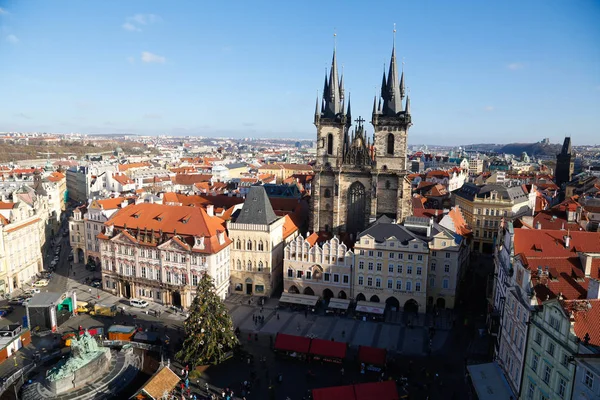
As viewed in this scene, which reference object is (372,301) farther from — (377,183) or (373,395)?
(373,395)

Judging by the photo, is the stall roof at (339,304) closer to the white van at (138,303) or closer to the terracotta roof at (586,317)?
the white van at (138,303)

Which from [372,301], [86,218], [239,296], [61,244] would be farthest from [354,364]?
[61,244]

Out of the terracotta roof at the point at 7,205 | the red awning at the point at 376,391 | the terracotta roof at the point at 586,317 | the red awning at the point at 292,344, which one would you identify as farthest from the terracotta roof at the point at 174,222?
the terracotta roof at the point at 586,317

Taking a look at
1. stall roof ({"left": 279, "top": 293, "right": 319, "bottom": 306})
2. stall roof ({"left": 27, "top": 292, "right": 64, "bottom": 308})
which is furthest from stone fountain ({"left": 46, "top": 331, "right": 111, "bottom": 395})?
stall roof ({"left": 279, "top": 293, "right": 319, "bottom": 306})

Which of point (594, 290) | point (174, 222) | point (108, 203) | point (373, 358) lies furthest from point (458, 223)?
point (108, 203)

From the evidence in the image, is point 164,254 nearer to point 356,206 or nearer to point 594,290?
point 356,206
